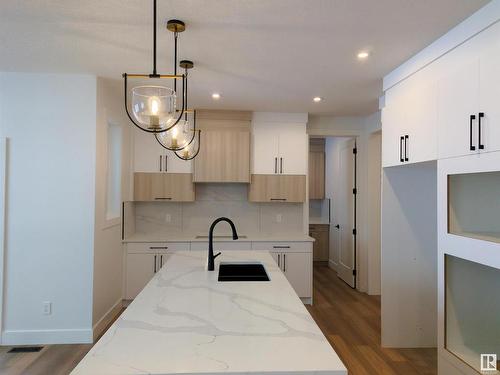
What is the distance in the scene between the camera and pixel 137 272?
13.8 feet

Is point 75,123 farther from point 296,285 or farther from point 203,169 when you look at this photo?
point 296,285

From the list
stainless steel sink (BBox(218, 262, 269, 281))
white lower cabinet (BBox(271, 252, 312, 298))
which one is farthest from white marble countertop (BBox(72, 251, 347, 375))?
white lower cabinet (BBox(271, 252, 312, 298))

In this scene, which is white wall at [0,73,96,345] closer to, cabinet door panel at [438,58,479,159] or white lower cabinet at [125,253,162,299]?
white lower cabinet at [125,253,162,299]

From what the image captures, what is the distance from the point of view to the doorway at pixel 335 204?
5.22 m

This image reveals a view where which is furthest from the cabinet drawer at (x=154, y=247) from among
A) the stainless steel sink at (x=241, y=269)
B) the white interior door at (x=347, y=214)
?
the white interior door at (x=347, y=214)

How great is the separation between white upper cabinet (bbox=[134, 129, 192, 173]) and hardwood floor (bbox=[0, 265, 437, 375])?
2.27 meters

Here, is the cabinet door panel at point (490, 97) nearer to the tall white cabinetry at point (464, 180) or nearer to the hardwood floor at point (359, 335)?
the tall white cabinetry at point (464, 180)

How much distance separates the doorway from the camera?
5.22 metres

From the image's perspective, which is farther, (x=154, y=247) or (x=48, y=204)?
(x=154, y=247)

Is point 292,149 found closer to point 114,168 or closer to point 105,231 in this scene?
point 114,168

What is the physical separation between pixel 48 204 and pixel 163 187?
1508 mm

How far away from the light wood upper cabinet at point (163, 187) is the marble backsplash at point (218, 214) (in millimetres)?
324

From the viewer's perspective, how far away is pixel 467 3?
1936 mm

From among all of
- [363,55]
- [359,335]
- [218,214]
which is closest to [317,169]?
[218,214]
